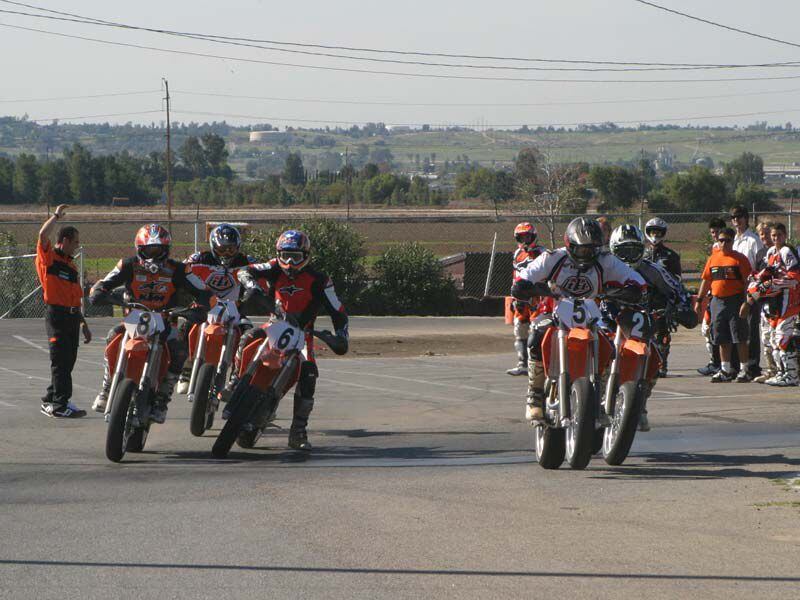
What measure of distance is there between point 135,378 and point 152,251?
1.34m

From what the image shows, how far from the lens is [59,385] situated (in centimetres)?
1278

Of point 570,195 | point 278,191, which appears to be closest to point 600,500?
point 570,195

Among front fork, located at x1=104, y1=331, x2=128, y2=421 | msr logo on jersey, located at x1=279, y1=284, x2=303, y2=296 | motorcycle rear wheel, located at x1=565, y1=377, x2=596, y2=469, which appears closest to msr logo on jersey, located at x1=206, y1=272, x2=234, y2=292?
msr logo on jersey, located at x1=279, y1=284, x2=303, y2=296

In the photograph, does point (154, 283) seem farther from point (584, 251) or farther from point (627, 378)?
point (627, 378)

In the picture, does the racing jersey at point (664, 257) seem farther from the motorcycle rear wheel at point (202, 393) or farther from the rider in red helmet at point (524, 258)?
the motorcycle rear wheel at point (202, 393)

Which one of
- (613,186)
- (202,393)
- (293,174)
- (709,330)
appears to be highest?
(613,186)

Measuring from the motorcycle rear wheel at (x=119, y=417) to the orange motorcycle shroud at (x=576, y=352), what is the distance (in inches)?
131

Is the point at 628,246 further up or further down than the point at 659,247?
further up

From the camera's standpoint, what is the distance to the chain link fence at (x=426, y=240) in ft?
96.4

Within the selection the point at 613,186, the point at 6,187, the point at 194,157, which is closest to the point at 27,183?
the point at 6,187

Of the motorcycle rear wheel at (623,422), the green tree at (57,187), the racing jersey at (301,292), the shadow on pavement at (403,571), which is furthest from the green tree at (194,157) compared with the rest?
the shadow on pavement at (403,571)

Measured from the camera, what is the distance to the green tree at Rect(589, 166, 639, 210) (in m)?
64.6

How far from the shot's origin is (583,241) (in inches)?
385

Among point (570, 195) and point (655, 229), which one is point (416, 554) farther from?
point (570, 195)
